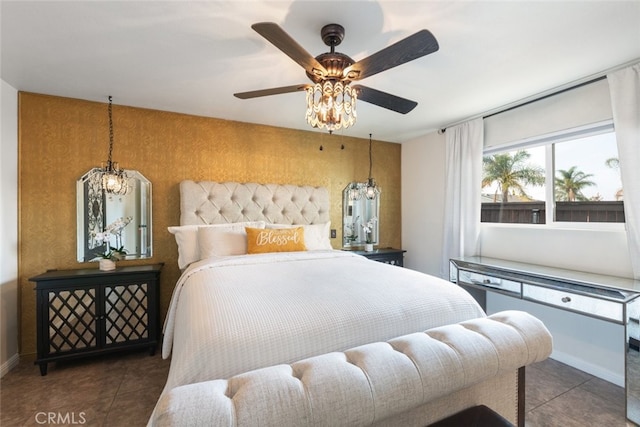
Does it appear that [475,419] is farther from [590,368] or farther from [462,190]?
[462,190]

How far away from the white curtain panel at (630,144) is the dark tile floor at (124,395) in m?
0.95

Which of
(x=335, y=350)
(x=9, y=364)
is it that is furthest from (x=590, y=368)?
(x=9, y=364)

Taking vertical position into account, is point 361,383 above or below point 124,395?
above

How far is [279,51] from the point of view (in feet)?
6.21

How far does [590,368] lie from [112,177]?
4.51 metres

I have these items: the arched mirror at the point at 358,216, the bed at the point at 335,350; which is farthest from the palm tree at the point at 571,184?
the arched mirror at the point at 358,216

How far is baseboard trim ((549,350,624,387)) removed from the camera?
219 centimetres

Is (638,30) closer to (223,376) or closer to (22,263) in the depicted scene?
(223,376)

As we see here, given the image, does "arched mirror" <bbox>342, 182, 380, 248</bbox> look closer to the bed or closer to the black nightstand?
the black nightstand

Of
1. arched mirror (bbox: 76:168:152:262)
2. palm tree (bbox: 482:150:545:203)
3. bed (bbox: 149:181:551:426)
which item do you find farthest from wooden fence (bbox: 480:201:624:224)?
arched mirror (bbox: 76:168:152:262)

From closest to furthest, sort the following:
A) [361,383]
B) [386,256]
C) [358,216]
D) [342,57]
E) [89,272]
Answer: [361,383] < [342,57] < [89,272] < [386,256] < [358,216]

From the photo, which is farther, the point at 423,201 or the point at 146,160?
the point at 423,201

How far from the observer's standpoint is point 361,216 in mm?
4004

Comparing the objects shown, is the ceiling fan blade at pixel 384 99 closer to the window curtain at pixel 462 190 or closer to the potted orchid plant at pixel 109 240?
the window curtain at pixel 462 190
